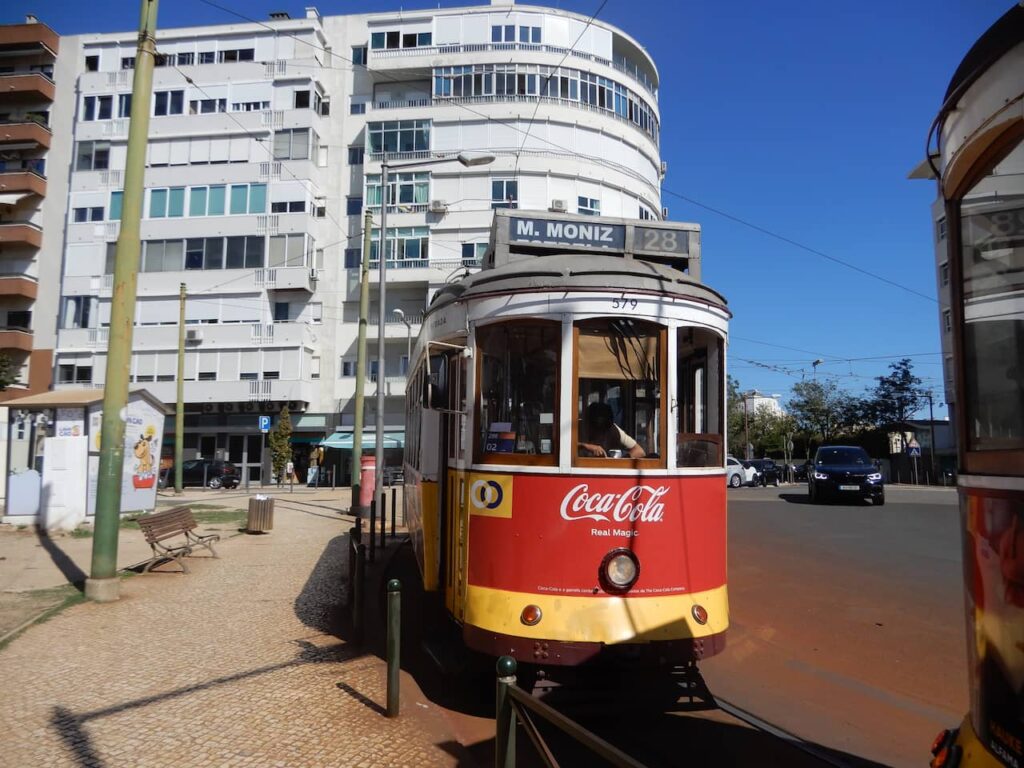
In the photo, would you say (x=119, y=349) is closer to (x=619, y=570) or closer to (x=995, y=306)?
(x=619, y=570)

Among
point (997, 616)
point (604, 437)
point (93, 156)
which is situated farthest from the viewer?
point (93, 156)

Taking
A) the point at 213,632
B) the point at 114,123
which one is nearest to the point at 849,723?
the point at 213,632

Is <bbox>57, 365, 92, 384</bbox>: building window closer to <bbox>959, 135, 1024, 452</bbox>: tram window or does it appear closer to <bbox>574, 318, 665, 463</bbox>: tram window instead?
<bbox>574, 318, 665, 463</bbox>: tram window

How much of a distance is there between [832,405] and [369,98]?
38.1m

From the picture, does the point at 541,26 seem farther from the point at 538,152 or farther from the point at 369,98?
the point at 369,98

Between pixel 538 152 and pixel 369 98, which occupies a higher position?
pixel 369 98

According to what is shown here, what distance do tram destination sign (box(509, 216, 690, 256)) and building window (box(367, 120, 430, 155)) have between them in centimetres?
3584

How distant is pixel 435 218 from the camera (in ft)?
131

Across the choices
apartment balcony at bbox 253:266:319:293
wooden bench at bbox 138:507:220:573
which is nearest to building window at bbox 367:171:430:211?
apartment balcony at bbox 253:266:319:293

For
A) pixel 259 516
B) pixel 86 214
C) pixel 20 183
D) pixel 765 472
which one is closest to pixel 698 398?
pixel 259 516

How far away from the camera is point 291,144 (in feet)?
135

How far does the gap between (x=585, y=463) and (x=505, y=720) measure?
2116 mm

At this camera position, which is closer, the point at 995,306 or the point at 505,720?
the point at 995,306

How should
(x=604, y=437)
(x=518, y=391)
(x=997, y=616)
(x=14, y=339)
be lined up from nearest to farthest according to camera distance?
(x=997, y=616), (x=604, y=437), (x=518, y=391), (x=14, y=339)
